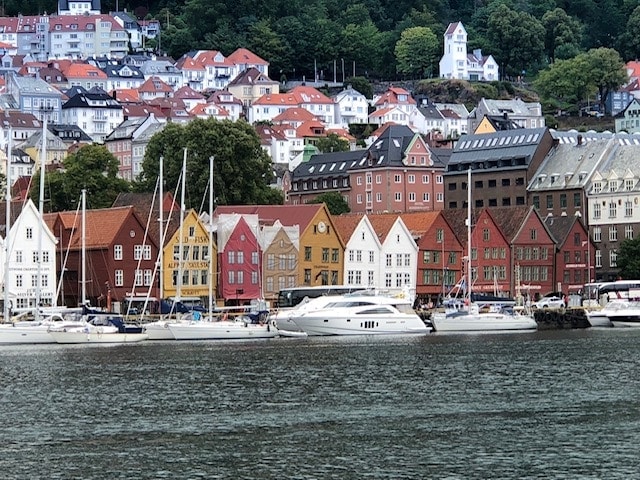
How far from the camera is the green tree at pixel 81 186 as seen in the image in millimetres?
136925

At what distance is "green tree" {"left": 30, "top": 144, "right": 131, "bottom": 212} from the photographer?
13693 cm

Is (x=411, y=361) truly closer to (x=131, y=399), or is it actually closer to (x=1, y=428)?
(x=131, y=399)

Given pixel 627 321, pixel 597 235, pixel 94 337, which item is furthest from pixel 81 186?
pixel 94 337

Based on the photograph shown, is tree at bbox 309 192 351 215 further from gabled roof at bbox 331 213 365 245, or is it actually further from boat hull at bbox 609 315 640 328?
boat hull at bbox 609 315 640 328

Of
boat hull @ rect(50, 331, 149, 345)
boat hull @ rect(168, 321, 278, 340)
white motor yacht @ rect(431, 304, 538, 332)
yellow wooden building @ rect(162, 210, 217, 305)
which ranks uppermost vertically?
yellow wooden building @ rect(162, 210, 217, 305)

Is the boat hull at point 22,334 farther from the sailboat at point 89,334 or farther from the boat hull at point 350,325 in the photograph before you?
the boat hull at point 350,325

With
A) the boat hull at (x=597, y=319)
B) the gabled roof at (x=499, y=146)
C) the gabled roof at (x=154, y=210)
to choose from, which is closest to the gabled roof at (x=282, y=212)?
the gabled roof at (x=154, y=210)

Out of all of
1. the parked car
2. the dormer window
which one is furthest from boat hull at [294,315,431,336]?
the dormer window

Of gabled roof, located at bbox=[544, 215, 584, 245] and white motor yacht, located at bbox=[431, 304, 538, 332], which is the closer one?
white motor yacht, located at bbox=[431, 304, 538, 332]

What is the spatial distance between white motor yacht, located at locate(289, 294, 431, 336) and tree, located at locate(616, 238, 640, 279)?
104ft

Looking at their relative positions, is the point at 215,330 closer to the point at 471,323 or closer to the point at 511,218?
the point at 471,323

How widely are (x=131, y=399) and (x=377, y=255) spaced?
61.8 m

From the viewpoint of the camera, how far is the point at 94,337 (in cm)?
8675

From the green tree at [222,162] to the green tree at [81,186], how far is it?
15.4 ft
